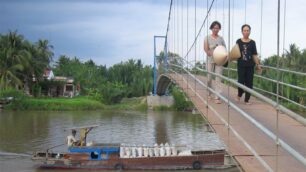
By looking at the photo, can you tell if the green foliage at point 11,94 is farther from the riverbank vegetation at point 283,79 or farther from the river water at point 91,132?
the riverbank vegetation at point 283,79

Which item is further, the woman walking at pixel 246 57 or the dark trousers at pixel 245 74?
the dark trousers at pixel 245 74

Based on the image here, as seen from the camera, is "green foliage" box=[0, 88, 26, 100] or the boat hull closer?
the boat hull

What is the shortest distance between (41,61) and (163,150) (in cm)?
2977

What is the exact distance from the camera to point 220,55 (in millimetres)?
7176

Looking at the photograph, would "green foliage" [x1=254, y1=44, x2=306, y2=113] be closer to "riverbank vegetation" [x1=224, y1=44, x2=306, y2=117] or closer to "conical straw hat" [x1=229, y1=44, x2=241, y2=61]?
"riverbank vegetation" [x1=224, y1=44, x2=306, y2=117]

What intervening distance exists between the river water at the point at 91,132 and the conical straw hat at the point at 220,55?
8252mm

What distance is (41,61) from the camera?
43.4m

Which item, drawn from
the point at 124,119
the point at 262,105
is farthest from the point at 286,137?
the point at 124,119

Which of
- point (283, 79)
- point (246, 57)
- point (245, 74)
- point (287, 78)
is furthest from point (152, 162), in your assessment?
point (246, 57)

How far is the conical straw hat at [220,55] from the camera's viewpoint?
717cm

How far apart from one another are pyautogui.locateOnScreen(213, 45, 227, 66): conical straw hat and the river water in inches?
325

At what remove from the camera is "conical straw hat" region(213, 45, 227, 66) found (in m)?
7.17

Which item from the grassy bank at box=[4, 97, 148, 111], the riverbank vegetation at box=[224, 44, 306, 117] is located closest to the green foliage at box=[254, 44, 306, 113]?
the riverbank vegetation at box=[224, 44, 306, 117]

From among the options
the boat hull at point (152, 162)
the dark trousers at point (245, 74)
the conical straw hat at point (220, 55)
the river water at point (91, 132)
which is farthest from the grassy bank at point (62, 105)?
the dark trousers at point (245, 74)
